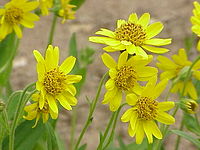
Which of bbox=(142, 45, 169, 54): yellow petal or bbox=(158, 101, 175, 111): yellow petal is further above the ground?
bbox=(142, 45, 169, 54): yellow petal

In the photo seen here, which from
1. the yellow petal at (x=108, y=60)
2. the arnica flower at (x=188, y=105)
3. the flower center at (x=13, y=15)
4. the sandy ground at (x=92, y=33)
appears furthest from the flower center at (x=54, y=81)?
the sandy ground at (x=92, y=33)

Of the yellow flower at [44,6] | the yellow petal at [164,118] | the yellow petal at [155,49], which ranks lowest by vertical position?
the yellow petal at [164,118]

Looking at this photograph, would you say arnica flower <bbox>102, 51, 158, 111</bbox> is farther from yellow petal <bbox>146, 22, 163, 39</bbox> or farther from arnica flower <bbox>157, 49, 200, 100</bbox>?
arnica flower <bbox>157, 49, 200, 100</bbox>

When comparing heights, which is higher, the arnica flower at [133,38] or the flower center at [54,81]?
the arnica flower at [133,38]

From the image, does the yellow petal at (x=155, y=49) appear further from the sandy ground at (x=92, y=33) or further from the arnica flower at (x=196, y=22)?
the sandy ground at (x=92, y=33)

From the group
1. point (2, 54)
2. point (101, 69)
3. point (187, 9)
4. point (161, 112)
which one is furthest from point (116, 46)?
point (187, 9)

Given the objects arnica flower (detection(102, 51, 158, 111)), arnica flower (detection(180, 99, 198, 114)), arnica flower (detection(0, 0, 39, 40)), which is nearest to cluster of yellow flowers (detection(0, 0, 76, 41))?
arnica flower (detection(0, 0, 39, 40))
